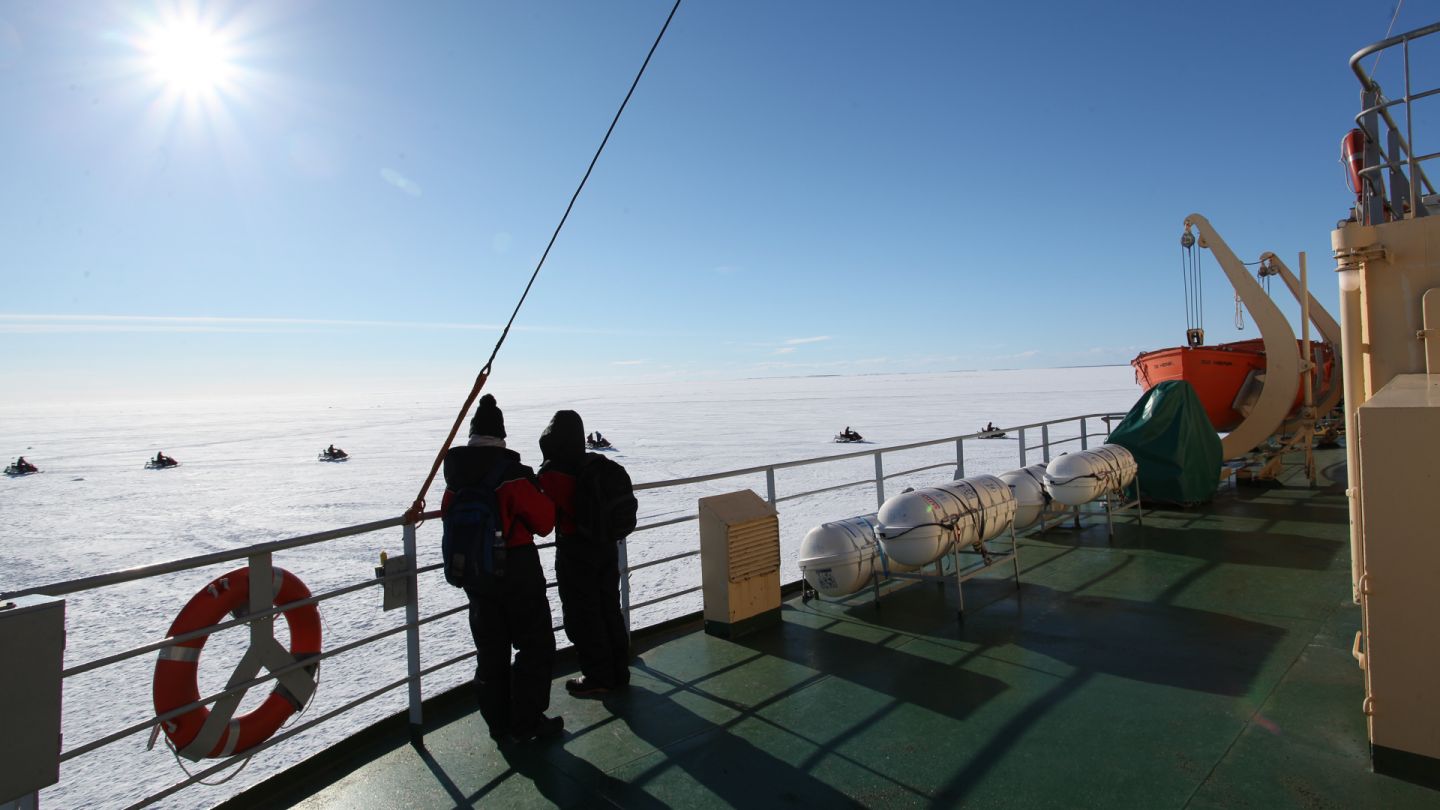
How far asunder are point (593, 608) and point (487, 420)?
1133 mm

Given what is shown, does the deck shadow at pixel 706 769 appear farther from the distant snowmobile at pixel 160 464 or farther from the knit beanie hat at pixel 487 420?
the distant snowmobile at pixel 160 464

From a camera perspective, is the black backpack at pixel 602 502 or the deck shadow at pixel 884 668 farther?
the black backpack at pixel 602 502

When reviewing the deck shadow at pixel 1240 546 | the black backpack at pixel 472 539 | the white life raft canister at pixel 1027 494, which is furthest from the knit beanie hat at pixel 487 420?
the deck shadow at pixel 1240 546

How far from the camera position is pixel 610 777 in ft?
9.50

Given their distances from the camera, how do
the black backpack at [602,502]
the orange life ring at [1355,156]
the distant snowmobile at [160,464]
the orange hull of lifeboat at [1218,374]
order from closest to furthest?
the black backpack at [602,502], the orange life ring at [1355,156], the orange hull of lifeboat at [1218,374], the distant snowmobile at [160,464]

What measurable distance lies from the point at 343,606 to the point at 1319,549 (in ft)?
Answer: 29.9

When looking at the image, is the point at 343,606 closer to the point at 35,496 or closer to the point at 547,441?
the point at 547,441

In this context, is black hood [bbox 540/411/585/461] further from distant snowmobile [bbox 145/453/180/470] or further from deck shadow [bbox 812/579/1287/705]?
distant snowmobile [bbox 145/453/180/470]

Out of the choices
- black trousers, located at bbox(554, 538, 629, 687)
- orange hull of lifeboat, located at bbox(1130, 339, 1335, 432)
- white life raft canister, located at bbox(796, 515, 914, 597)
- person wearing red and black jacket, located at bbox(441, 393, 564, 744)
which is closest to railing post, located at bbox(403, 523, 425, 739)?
→ person wearing red and black jacket, located at bbox(441, 393, 564, 744)

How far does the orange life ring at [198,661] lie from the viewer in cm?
274

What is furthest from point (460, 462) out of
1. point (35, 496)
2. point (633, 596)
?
point (35, 496)

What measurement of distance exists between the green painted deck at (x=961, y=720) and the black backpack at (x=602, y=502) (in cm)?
84

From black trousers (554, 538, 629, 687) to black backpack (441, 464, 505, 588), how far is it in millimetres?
593

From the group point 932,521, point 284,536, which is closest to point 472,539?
point 932,521
